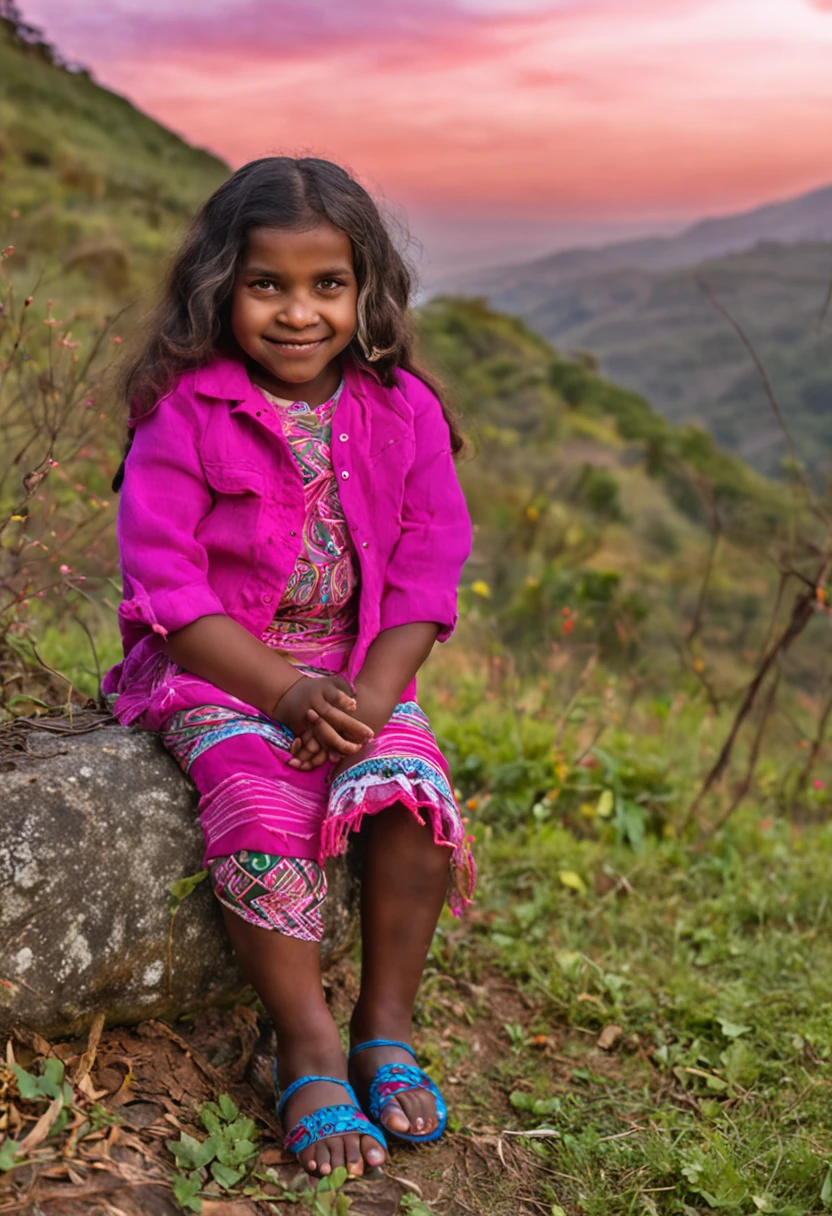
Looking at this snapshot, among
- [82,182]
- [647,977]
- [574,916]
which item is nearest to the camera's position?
[647,977]

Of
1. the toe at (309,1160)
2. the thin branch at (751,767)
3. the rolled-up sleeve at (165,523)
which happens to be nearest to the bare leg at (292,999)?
the toe at (309,1160)

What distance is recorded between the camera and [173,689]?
2.27 meters

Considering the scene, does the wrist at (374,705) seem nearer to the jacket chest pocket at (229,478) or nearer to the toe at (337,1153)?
the jacket chest pocket at (229,478)

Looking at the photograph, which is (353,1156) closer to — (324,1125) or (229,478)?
(324,1125)

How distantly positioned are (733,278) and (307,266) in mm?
48733

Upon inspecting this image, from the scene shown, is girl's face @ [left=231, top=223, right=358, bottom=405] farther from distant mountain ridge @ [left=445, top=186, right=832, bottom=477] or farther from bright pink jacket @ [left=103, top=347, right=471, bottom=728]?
distant mountain ridge @ [left=445, top=186, right=832, bottom=477]

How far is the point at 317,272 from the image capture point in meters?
2.36

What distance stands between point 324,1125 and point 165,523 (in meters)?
1.20

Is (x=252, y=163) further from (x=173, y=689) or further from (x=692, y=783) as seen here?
(x=692, y=783)

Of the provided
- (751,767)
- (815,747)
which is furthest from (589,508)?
(751,767)

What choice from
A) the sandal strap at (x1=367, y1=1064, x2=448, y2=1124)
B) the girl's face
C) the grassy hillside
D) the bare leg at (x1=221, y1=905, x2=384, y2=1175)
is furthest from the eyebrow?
the grassy hillside

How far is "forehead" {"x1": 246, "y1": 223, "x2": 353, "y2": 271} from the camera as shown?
2.31 meters

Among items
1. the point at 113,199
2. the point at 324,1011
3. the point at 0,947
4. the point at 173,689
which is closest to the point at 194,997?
the point at 324,1011

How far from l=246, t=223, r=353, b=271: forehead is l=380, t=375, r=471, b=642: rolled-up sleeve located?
1.31 feet
